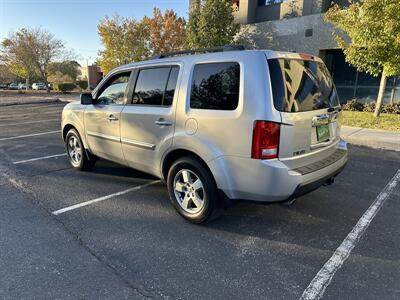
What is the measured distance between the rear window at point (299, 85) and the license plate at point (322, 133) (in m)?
0.22

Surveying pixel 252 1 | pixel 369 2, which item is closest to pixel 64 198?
pixel 369 2

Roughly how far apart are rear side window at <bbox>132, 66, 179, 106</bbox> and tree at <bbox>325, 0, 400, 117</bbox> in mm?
8445

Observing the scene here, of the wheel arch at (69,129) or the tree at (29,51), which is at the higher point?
the tree at (29,51)

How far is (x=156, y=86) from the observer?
379cm

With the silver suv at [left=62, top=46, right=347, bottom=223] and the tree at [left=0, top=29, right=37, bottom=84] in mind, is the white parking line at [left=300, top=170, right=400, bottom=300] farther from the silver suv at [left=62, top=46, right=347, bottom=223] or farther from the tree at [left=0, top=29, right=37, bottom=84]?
the tree at [left=0, top=29, right=37, bottom=84]

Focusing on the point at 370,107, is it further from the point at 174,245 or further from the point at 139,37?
the point at 139,37

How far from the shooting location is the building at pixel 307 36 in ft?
51.6

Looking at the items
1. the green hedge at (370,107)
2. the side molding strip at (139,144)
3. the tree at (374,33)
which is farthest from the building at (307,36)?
the side molding strip at (139,144)

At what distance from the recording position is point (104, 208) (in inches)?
154

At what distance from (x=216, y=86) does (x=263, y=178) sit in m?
1.07

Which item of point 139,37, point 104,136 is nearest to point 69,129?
point 104,136

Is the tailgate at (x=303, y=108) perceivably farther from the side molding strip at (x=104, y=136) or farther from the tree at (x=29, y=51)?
the tree at (x=29, y=51)

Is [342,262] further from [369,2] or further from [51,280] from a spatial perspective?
[369,2]

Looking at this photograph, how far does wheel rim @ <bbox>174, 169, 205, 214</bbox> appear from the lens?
3416mm
